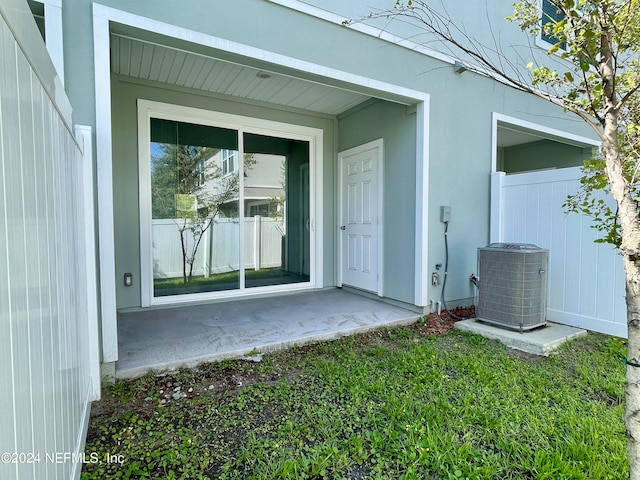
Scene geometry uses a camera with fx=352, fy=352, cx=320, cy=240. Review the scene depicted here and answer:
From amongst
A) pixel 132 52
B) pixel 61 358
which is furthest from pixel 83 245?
pixel 132 52

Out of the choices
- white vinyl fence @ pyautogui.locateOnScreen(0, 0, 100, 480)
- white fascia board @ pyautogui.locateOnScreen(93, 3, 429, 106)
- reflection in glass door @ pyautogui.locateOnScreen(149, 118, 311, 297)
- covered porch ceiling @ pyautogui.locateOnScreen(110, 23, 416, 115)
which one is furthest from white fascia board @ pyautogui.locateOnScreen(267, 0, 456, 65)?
white vinyl fence @ pyautogui.locateOnScreen(0, 0, 100, 480)

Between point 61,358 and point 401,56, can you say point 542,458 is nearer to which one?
point 61,358

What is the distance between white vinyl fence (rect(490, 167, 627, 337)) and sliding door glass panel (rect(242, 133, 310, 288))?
2.84m

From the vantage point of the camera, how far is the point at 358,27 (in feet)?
11.8

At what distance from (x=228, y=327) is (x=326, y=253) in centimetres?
226

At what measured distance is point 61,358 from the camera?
1.35 m

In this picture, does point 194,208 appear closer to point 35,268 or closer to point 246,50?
point 246,50

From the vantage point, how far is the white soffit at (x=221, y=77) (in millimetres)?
3379

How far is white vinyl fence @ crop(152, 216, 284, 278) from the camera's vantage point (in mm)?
4363

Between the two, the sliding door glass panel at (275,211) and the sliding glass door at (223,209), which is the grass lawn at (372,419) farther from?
the sliding door glass panel at (275,211)

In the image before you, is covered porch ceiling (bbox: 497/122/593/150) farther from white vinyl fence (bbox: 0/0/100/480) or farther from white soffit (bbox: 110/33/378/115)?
white vinyl fence (bbox: 0/0/100/480)

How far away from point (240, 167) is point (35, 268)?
395cm

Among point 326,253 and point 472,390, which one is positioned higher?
point 326,253

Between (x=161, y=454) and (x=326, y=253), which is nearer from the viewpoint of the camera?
(x=161, y=454)
